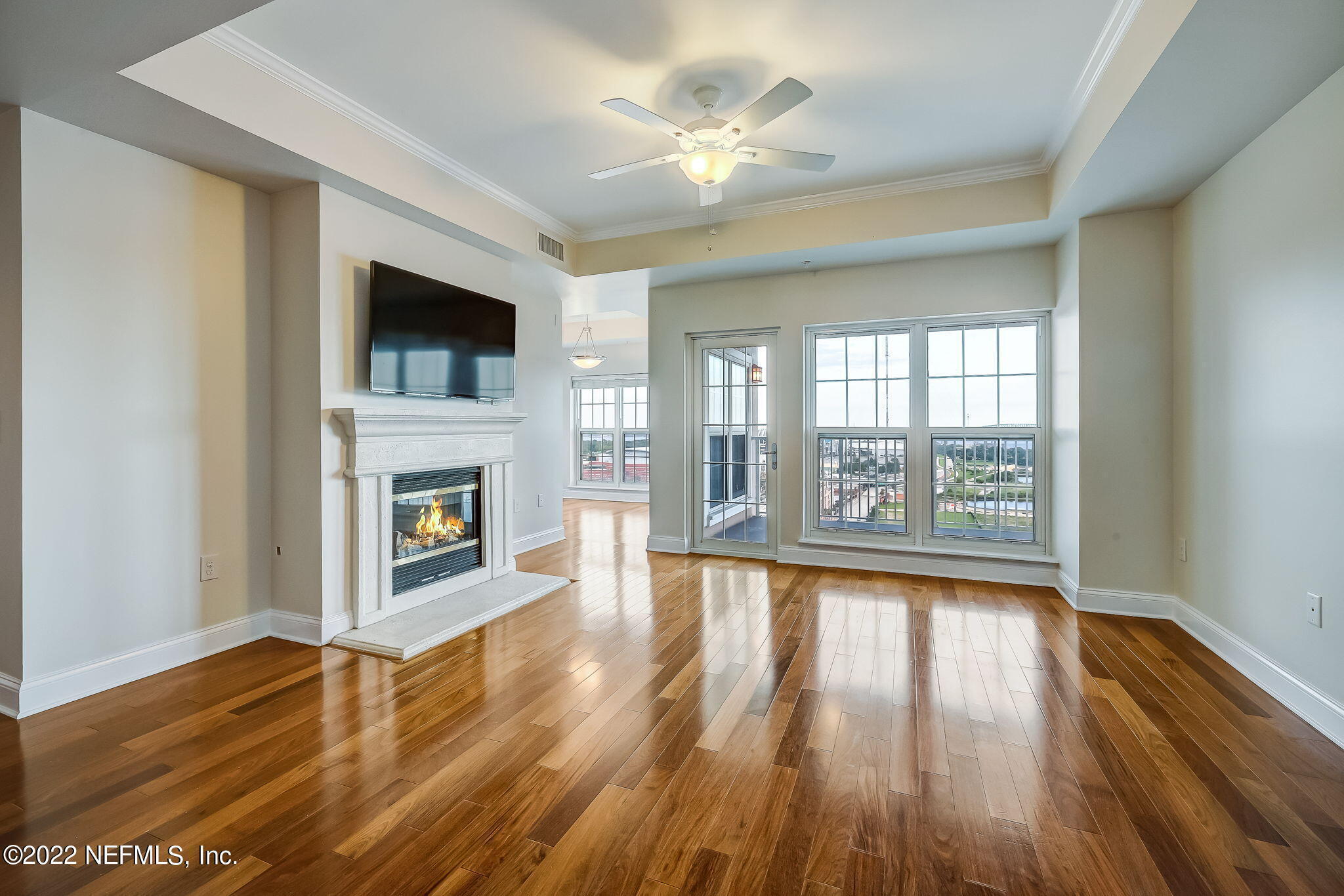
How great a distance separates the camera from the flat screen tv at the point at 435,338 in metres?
3.53

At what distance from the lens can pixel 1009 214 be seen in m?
3.96

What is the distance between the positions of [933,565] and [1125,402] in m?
1.74

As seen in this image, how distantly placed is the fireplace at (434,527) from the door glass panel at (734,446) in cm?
217

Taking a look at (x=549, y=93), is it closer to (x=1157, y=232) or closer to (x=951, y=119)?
(x=951, y=119)

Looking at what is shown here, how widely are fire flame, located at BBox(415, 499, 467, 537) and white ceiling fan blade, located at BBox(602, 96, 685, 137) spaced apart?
2735 mm

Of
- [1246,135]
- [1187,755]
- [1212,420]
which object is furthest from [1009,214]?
[1187,755]

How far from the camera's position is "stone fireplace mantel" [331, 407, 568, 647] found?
3.41 meters

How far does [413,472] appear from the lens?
380 cm

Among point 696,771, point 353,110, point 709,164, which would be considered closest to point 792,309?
point 709,164

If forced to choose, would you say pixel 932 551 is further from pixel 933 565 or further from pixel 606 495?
pixel 606 495

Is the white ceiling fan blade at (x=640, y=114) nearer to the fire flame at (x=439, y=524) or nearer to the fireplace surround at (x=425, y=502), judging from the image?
the fireplace surround at (x=425, y=502)

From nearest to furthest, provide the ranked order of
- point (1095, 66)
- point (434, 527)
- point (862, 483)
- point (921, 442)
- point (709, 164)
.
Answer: point (1095, 66)
point (709, 164)
point (434, 527)
point (921, 442)
point (862, 483)

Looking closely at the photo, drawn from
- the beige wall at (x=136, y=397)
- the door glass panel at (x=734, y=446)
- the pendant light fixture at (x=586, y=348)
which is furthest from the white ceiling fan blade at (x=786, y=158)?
the pendant light fixture at (x=586, y=348)

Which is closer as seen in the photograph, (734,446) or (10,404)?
(10,404)
